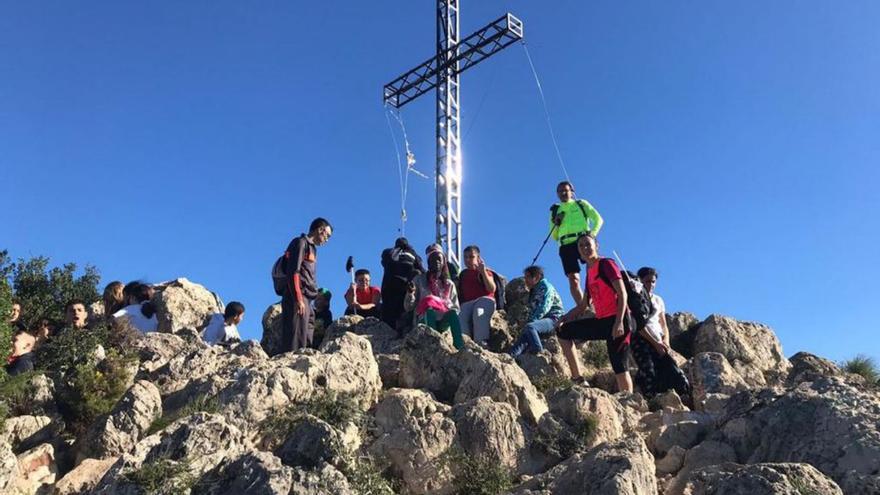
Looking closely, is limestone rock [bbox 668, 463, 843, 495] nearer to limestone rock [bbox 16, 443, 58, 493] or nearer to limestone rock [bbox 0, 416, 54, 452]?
limestone rock [bbox 16, 443, 58, 493]

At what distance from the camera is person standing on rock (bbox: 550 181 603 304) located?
11570mm

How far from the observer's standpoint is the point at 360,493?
5.49 metres

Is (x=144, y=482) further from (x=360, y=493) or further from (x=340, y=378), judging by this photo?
(x=340, y=378)

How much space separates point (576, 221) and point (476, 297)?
81.3 inches

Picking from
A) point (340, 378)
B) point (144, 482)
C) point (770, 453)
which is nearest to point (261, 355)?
point (340, 378)

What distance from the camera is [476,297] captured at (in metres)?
11.7

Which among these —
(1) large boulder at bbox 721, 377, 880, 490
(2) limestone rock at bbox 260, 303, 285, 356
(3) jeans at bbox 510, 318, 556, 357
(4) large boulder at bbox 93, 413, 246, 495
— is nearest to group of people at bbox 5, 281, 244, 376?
(2) limestone rock at bbox 260, 303, 285, 356

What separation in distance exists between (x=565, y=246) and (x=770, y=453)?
18.9 ft

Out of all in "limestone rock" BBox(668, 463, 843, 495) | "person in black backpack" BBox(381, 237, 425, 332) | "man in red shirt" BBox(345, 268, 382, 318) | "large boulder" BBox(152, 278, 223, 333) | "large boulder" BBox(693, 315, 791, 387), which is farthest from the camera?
"large boulder" BBox(152, 278, 223, 333)

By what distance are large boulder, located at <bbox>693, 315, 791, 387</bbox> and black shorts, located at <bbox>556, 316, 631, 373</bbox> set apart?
3229 millimetres

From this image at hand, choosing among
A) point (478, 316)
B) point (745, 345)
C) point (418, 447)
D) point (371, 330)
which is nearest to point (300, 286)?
point (371, 330)

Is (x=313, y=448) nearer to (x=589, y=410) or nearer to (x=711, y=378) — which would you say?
(x=589, y=410)

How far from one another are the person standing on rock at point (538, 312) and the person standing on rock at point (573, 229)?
383 mm

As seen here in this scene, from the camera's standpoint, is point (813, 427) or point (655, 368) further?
point (655, 368)
